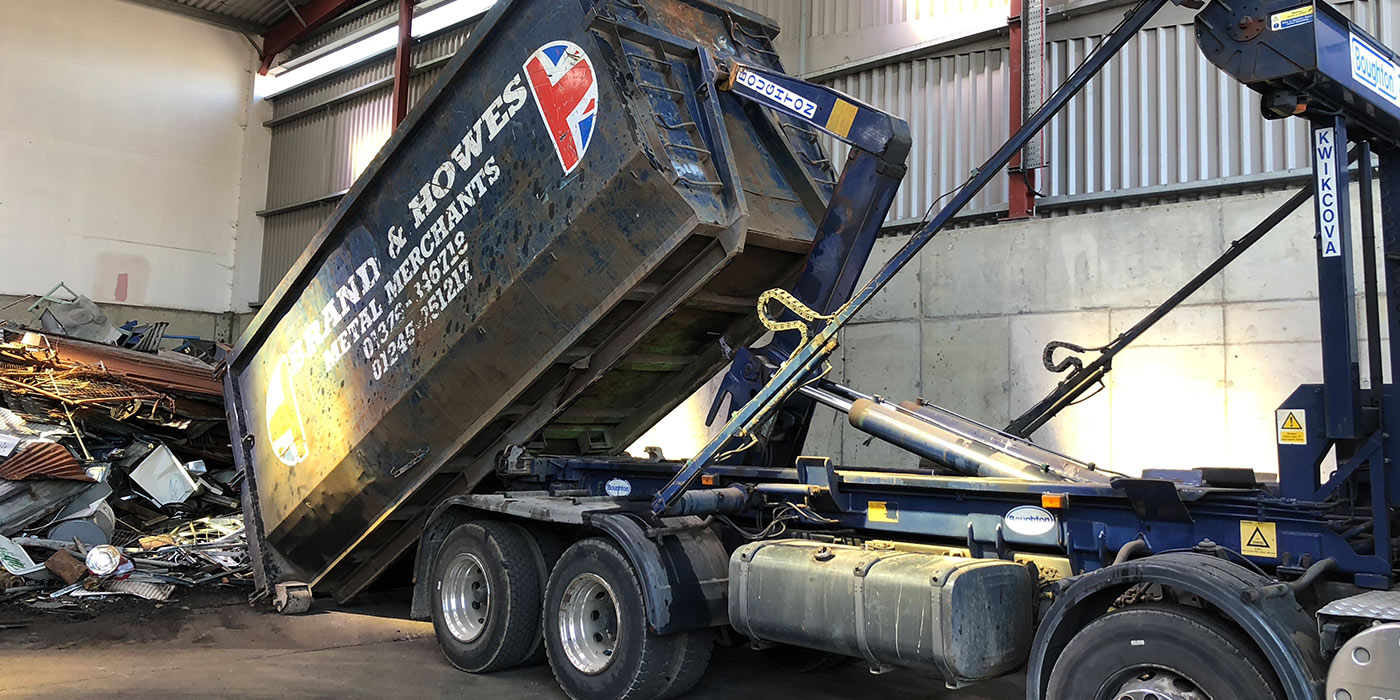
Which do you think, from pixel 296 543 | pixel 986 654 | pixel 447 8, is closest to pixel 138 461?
pixel 296 543

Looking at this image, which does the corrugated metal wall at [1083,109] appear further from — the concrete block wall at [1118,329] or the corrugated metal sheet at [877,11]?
the concrete block wall at [1118,329]

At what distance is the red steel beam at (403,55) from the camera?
53.1ft

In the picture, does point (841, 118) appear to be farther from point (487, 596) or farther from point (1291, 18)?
point (487, 596)

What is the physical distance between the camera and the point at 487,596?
625 cm

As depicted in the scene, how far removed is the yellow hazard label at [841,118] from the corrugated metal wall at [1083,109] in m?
4.31

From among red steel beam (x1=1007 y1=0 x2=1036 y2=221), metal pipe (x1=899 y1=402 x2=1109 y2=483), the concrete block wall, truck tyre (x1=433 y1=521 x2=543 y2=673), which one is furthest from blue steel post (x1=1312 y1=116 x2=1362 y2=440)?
red steel beam (x1=1007 y1=0 x2=1036 y2=221)

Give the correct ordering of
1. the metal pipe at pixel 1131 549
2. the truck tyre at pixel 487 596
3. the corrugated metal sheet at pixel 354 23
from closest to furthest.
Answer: the metal pipe at pixel 1131 549 < the truck tyre at pixel 487 596 < the corrugated metal sheet at pixel 354 23

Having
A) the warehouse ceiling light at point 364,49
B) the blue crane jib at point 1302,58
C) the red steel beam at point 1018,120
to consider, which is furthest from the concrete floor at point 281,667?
the warehouse ceiling light at point 364,49

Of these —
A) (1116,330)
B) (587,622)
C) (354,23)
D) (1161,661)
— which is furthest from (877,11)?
(354,23)

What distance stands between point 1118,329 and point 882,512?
4.09 meters

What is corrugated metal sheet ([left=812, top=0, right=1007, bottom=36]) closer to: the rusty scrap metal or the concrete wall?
the concrete wall

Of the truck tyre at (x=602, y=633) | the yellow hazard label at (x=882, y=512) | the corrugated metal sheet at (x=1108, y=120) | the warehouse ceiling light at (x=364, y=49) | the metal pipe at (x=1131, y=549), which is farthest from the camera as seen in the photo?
the warehouse ceiling light at (x=364, y=49)

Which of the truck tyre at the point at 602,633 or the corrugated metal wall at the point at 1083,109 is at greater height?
the corrugated metal wall at the point at 1083,109

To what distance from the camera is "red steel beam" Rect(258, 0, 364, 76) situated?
59.6 ft
